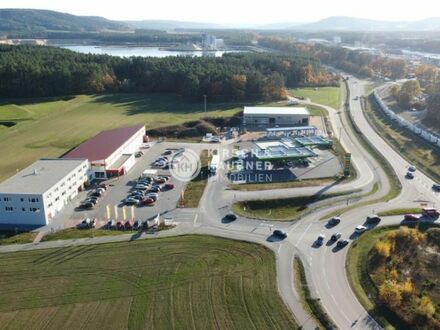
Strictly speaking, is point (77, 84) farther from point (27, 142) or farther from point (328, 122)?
point (328, 122)

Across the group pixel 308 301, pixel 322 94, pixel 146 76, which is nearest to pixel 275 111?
pixel 322 94

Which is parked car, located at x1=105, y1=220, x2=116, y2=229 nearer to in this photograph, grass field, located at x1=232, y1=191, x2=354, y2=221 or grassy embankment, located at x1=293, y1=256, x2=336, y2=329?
grass field, located at x1=232, y1=191, x2=354, y2=221

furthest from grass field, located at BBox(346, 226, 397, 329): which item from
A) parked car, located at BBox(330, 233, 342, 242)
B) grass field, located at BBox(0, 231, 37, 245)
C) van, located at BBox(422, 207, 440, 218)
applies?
grass field, located at BBox(0, 231, 37, 245)

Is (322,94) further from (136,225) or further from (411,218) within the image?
(136,225)

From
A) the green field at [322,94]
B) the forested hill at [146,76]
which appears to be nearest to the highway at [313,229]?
the green field at [322,94]

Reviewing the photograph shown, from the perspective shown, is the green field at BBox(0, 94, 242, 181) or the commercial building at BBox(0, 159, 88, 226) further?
the green field at BBox(0, 94, 242, 181)

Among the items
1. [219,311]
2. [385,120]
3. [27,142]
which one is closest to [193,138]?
[27,142]

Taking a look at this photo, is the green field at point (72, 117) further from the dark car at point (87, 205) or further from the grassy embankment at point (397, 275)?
the grassy embankment at point (397, 275)
